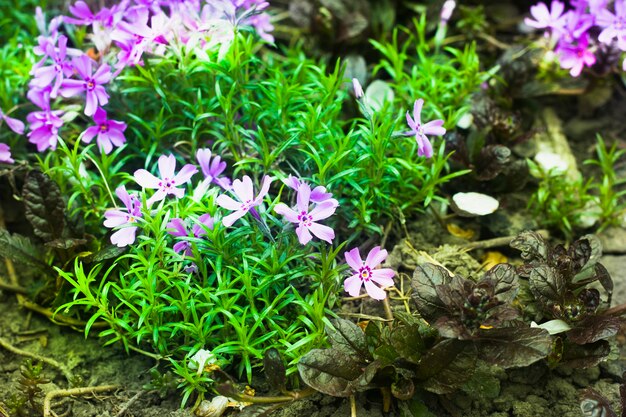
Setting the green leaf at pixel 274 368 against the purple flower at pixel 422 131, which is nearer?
the green leaf at pixel 274 368

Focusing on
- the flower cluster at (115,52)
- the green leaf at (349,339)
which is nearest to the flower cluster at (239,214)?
the green leaf at (349,339)

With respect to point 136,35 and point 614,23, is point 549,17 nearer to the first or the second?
point 614,23

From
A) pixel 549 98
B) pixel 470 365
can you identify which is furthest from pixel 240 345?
pixel 549 98

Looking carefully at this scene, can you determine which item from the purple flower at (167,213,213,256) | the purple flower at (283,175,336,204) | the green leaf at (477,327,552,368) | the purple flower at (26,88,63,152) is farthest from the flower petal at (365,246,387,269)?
the purple flower at (26,88,63,152)

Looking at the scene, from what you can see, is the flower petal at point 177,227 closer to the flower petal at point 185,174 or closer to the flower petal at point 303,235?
the flower petal at point 185,174

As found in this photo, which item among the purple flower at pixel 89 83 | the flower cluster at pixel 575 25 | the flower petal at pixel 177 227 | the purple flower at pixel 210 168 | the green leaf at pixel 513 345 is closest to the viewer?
the green leaf at pixel 513 345

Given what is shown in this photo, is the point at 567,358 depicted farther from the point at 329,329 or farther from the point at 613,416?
the point at 329,329

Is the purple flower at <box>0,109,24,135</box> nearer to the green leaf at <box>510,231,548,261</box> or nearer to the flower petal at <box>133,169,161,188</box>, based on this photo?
the flower petal at <box>133,169,161,188</box>

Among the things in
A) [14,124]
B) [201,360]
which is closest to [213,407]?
[201,360]
